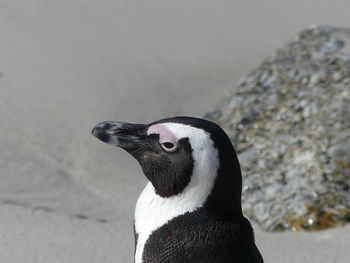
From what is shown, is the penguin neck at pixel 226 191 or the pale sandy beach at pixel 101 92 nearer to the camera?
the penguin neck at pixel 226 191

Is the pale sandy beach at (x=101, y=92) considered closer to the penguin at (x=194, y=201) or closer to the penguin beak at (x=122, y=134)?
the penguin beak at (x=122, y=134)

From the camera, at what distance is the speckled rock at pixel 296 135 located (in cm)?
436

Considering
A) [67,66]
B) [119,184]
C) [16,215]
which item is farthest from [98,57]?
[16,215]

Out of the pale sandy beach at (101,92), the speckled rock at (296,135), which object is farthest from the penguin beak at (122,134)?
the speckled rock at (296,135)

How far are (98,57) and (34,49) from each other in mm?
477

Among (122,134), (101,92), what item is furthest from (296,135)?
(122,134)

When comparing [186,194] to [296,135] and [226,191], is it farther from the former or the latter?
[296,135]

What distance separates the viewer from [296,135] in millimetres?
4766

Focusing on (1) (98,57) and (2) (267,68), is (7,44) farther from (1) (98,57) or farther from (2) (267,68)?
(2) (267,68)

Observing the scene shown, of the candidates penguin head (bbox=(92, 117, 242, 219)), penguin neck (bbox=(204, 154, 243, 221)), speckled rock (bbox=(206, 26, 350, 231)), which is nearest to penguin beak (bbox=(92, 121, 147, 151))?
penguin head (bbox=(92, 117, 242, 219))

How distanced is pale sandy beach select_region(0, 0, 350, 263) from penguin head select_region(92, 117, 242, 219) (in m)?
1.36

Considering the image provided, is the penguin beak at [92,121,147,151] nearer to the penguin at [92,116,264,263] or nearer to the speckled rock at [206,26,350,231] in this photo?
the penguin at [92,116,264,263]

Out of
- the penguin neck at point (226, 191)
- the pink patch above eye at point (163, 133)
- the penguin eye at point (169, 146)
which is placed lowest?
the penguin neck at point (226, 191)

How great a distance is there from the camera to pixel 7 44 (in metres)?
6.36
